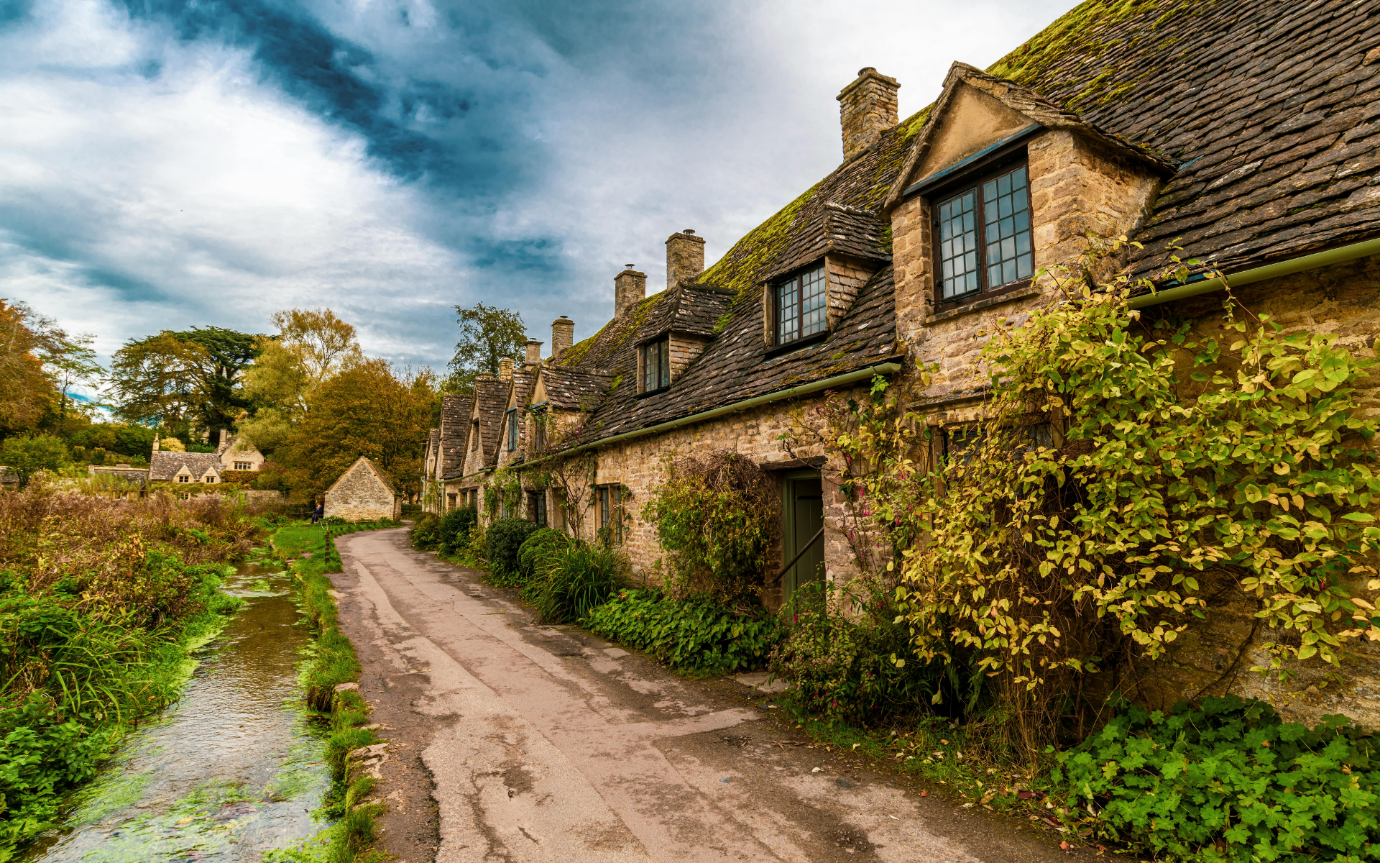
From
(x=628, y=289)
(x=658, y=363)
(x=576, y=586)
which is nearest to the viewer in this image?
(x=576, y=586)

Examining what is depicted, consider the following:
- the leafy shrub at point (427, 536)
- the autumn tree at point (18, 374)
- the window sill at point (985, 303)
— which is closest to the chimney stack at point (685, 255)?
the window sill at point (985, 303)

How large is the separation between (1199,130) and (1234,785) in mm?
5694

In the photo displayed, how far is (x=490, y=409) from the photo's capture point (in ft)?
88.2

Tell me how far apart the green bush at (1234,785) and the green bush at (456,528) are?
2301 cm

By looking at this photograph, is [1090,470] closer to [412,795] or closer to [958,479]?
[958,479]

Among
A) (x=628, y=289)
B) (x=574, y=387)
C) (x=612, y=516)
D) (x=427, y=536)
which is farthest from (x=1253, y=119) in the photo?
(x=427, y=536)

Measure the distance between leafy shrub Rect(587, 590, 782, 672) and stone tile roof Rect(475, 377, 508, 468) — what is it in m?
16.5

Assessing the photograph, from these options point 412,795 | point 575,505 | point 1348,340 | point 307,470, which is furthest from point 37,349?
point 1348,340

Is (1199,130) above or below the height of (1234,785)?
above

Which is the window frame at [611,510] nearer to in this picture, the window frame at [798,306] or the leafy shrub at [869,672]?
the window frame at [798,306]

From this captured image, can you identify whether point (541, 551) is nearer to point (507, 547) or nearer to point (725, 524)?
point (507, 547)

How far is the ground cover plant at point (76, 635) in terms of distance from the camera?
19.6 ft

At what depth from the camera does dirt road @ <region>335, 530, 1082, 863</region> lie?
445 cm

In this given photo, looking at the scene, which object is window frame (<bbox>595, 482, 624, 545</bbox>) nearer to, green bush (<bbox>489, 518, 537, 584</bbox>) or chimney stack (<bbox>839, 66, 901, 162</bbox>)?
green bush (<bbox>489, 518, 537, 584</bbox>)
